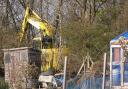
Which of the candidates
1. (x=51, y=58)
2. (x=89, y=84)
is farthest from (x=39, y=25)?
(x=89, y=84)

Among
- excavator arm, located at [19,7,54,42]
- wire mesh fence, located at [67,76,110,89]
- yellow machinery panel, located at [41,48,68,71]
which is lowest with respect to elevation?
wire mesh fence, located at [67,76,110,89]

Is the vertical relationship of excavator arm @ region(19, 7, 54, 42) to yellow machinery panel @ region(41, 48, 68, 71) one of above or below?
above

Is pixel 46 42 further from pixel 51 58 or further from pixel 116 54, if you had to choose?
pixel 116 54

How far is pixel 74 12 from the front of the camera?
119 feet

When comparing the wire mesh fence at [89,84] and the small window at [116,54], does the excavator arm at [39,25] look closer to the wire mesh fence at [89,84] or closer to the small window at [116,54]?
the small window at [116,54]

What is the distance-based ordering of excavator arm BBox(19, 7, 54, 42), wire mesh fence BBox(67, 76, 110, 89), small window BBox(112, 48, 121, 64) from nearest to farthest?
wire mesh fence BBox(67, 76, 110, 89)
small window BBox(112, 48, 121, 64)
excavator arm BBox(19, 7, 54, 42)

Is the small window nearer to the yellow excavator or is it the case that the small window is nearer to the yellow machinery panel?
the yellow excavator

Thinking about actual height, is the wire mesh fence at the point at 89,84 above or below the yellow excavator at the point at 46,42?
below

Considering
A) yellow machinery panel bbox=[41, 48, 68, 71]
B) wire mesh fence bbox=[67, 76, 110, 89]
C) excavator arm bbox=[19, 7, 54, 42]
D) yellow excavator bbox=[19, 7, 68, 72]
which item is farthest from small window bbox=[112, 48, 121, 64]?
excavator arm bbox=[19, 7, 54, 42]

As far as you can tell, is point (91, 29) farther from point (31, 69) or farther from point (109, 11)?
point (31, 69)

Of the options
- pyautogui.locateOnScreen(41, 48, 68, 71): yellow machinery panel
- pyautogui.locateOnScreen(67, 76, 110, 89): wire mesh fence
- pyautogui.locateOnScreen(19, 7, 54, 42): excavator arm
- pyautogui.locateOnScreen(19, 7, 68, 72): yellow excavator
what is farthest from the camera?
pyautogui.locateOnScreen(19, 7, 54, 42): excavator arm

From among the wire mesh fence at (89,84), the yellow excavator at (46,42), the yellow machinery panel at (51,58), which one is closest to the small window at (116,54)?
the wire mesh fence at (89,84)

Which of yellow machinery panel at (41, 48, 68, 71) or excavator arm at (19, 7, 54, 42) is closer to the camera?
yellow machinery panel at (41, 48, 68, 71)

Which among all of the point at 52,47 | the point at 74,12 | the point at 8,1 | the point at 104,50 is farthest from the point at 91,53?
the point at 8,1
